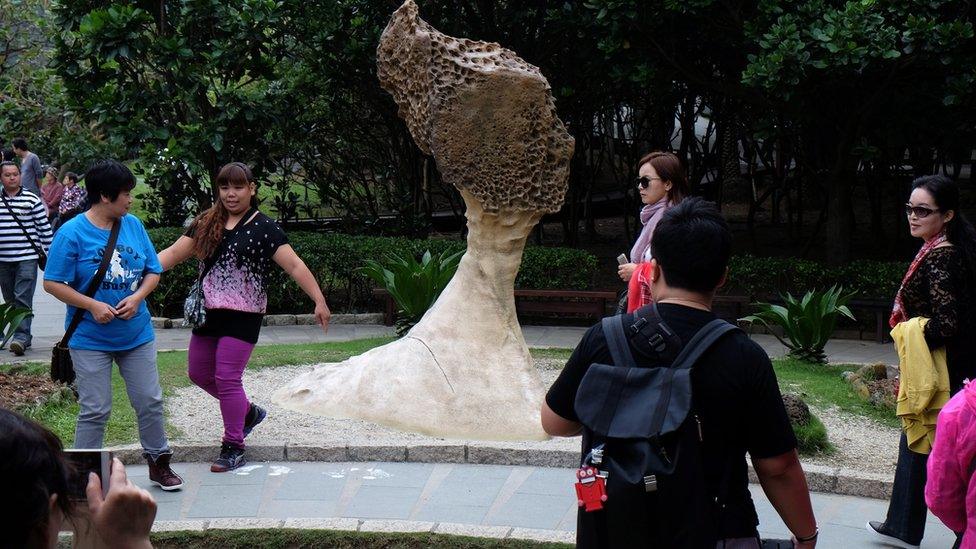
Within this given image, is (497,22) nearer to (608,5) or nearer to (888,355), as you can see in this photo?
(608,5)

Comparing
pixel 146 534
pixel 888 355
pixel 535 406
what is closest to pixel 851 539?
pixel 535 406

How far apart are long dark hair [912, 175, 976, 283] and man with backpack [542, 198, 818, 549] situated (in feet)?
8.09

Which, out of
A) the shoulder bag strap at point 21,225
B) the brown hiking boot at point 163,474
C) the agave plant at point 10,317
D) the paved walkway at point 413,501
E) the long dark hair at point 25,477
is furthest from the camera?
the shoulder bag strap at point 21,225

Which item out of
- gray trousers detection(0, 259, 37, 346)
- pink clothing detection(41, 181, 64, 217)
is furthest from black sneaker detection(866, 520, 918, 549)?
pink clothing detection(41, 181, 64, 217)

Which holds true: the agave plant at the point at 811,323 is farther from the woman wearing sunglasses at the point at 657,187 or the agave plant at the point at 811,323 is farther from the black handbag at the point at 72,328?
the black handbag at the point at 72,328

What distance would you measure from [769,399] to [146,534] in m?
1.63

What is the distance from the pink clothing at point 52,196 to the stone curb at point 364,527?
9996 mm

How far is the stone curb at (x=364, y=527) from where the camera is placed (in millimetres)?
5328

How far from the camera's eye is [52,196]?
47.3 ft

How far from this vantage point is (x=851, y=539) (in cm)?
557

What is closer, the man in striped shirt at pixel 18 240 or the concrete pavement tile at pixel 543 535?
the concrete pavement tile at pixel 543 535

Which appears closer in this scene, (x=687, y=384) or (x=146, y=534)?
(x=146, y=534)

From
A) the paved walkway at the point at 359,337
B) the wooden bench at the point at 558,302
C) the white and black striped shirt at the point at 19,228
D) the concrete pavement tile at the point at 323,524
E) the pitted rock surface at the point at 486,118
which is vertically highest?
the pitted rock surface at the point at 486,118

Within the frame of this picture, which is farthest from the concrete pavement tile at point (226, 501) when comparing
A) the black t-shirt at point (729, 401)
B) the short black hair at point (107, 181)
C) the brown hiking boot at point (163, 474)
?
the black t-shirt at point (729, 401)
